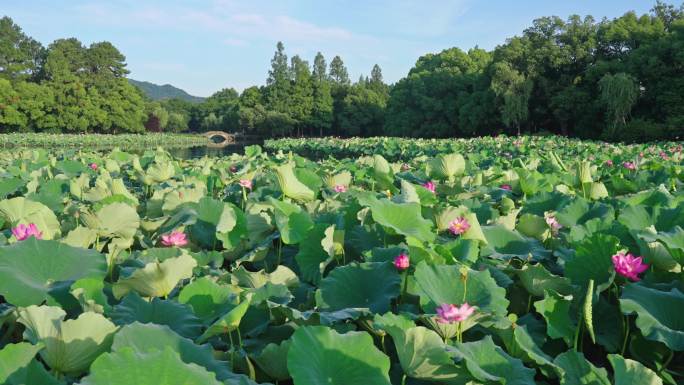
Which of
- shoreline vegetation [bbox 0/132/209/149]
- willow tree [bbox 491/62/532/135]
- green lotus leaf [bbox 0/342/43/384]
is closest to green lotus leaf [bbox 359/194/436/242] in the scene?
green lotus leaf [bbox 0/342/43/384]

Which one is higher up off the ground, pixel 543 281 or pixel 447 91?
pixel 447 91

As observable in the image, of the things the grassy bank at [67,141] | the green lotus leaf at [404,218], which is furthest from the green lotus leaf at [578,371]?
the grassy bank at [67,141]

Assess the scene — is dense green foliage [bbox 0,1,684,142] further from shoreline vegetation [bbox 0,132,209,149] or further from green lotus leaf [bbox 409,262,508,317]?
green lotus leaf [bbox 409,262,508,317]

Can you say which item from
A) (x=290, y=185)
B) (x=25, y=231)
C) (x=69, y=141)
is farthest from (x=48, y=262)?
(x=69, y=141)

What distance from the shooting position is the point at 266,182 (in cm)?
288

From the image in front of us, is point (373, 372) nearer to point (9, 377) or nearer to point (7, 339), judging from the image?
point (9, 377)

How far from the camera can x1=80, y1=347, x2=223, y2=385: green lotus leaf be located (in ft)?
1.98

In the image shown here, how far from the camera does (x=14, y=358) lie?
74 cm

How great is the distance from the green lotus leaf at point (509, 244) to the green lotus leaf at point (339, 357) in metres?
0.77

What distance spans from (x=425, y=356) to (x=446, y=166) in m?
2.05

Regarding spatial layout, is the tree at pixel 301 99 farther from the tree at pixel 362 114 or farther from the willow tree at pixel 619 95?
the willow tree at pixel 619 95

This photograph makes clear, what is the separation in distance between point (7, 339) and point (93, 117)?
5838cm

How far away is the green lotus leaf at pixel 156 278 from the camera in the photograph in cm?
108

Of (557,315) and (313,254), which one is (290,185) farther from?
(557,315)
